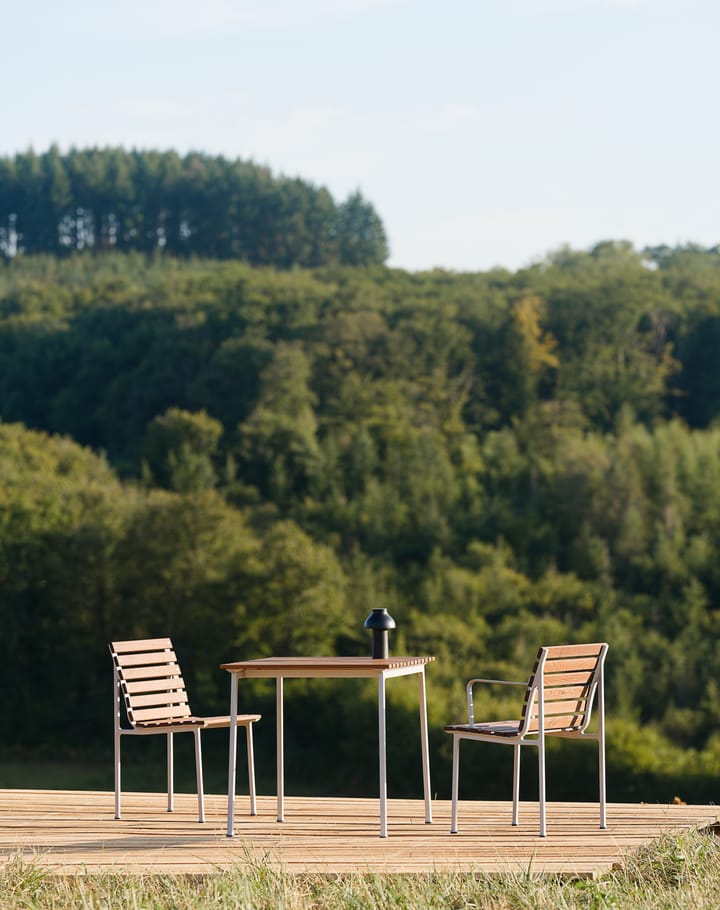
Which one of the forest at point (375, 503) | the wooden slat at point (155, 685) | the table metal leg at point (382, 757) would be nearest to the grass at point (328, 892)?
the table metal leg at point (382, 757)

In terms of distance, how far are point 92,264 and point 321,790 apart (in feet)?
125

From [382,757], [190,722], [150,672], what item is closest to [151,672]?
[150,672]

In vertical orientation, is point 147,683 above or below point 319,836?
above

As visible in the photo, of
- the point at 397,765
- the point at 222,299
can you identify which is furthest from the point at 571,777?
the point at 222,299

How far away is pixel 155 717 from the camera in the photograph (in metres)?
5.55

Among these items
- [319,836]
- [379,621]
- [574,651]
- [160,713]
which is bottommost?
[319,836]

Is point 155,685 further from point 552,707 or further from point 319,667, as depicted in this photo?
point 552,707

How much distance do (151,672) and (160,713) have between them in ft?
0.59

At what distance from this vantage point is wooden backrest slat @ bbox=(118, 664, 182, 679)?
5.52 m

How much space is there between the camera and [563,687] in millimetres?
5051

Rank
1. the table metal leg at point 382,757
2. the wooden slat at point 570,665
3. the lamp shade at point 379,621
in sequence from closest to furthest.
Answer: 1. the table metal leg at point 382,757
2. the wooden slat at point 570,665
3. the lamp shade at point 379,621

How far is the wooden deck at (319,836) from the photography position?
169 inches

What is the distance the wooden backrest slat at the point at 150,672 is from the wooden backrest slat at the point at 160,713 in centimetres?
14

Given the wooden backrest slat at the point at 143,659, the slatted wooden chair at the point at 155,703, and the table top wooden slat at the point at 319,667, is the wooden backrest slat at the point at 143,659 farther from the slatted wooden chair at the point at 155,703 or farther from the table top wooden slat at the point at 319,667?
the table top wooden slat at the point at 319,667
